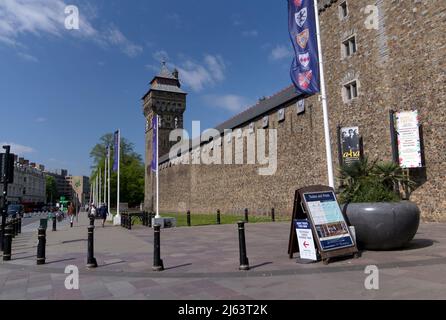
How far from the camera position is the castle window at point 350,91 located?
21.2 meters

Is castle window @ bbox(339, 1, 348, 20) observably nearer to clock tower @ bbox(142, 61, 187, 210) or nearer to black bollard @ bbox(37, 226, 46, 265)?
black bollard @ bbox(37, 226, 46, 265)

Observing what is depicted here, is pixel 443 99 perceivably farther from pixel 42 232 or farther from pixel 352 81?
pixel 42 232

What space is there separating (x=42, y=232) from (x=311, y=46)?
8474 millimetres

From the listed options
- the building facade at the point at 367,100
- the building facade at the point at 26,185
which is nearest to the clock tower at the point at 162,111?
the building facade at the point at 367,100

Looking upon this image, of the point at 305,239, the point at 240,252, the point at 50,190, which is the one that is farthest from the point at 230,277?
the point at 50,190

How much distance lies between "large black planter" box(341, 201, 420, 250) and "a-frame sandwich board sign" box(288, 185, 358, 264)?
0.51 metres

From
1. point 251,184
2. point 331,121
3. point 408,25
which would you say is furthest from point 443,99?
point 251,184

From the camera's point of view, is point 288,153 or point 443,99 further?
point 288,153

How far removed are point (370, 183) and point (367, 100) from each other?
42.0 feet

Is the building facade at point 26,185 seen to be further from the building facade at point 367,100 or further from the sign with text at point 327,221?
the sign with text at point 327,221

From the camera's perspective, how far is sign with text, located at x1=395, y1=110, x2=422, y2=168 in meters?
16.3

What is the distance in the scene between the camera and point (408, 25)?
17.5 m

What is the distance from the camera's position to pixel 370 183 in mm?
8617
